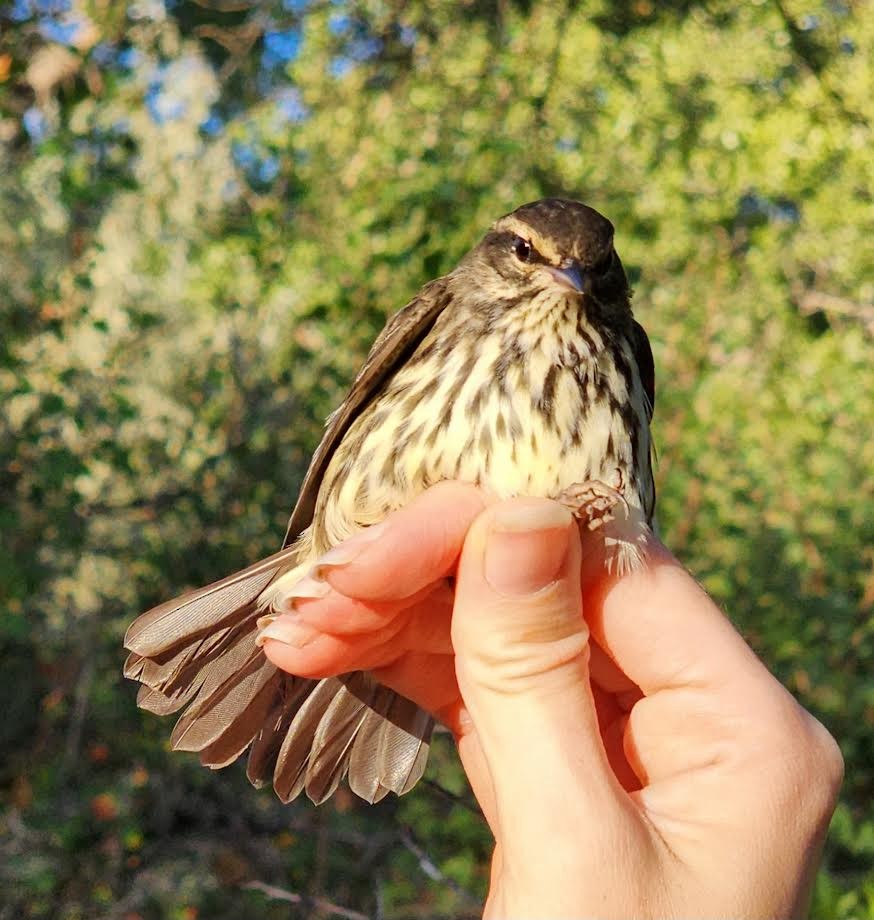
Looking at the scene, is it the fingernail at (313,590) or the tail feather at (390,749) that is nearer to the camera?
the fingernail at (313,590)

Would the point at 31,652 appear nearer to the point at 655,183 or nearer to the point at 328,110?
the point at 328,110

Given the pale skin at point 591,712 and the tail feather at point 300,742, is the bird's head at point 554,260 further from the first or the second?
the tail feather at point 300,742

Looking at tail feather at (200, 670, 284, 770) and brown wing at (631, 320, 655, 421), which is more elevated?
brown wing at (631, 320, 655, 421)

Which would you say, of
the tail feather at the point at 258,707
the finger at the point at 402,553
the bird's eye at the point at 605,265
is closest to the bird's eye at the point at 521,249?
the bird's eye at the point at 605,265

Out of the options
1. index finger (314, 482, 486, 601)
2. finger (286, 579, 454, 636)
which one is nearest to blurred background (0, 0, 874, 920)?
finger (286, 579, 454, 636)

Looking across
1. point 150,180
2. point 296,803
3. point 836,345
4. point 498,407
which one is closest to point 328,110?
point 150,180

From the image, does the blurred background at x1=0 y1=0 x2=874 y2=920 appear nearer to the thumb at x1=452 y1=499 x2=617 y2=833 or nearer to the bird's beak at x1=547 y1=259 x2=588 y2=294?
the bird's beak at x1=547 y1=259 x2=588 y2=294

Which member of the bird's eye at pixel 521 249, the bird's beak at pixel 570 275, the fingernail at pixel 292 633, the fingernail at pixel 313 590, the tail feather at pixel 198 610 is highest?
the bird's eye at pixel 521 249
